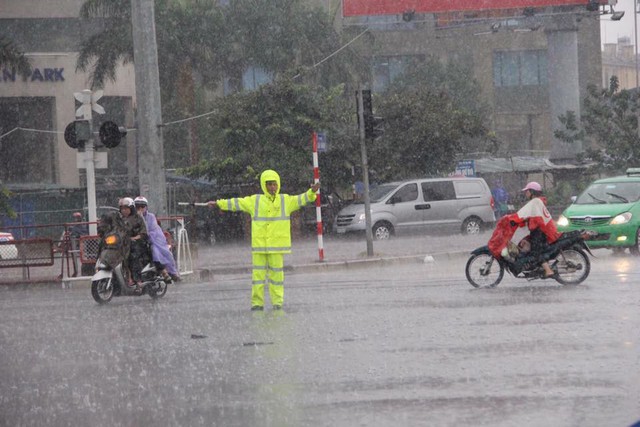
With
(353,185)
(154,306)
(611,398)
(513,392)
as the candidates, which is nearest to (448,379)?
(513,392)

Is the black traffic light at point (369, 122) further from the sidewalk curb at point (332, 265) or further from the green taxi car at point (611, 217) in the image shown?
the green taxi car at point (611, 217)

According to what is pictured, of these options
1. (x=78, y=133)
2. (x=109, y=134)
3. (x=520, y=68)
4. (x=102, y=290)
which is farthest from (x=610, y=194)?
(x=520, y=68)

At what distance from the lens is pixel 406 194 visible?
3375 cm

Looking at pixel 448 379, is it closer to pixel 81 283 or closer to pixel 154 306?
pixel 154 306

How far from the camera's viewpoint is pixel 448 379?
8.80 m

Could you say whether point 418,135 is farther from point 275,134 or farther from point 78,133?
point 78,133

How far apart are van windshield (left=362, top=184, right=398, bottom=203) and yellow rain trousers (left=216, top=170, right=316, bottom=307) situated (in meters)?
18.7

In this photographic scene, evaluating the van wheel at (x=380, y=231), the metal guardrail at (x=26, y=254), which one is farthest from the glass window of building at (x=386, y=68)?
the metal guardrail at (x=26, y=254)

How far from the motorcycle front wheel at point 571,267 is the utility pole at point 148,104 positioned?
30.2 ft

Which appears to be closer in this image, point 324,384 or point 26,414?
point 26,414

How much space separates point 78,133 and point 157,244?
524 centimetres

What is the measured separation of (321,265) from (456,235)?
11131 millimetres

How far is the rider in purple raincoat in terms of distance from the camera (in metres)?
17.5

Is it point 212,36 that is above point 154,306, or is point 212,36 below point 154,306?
above
